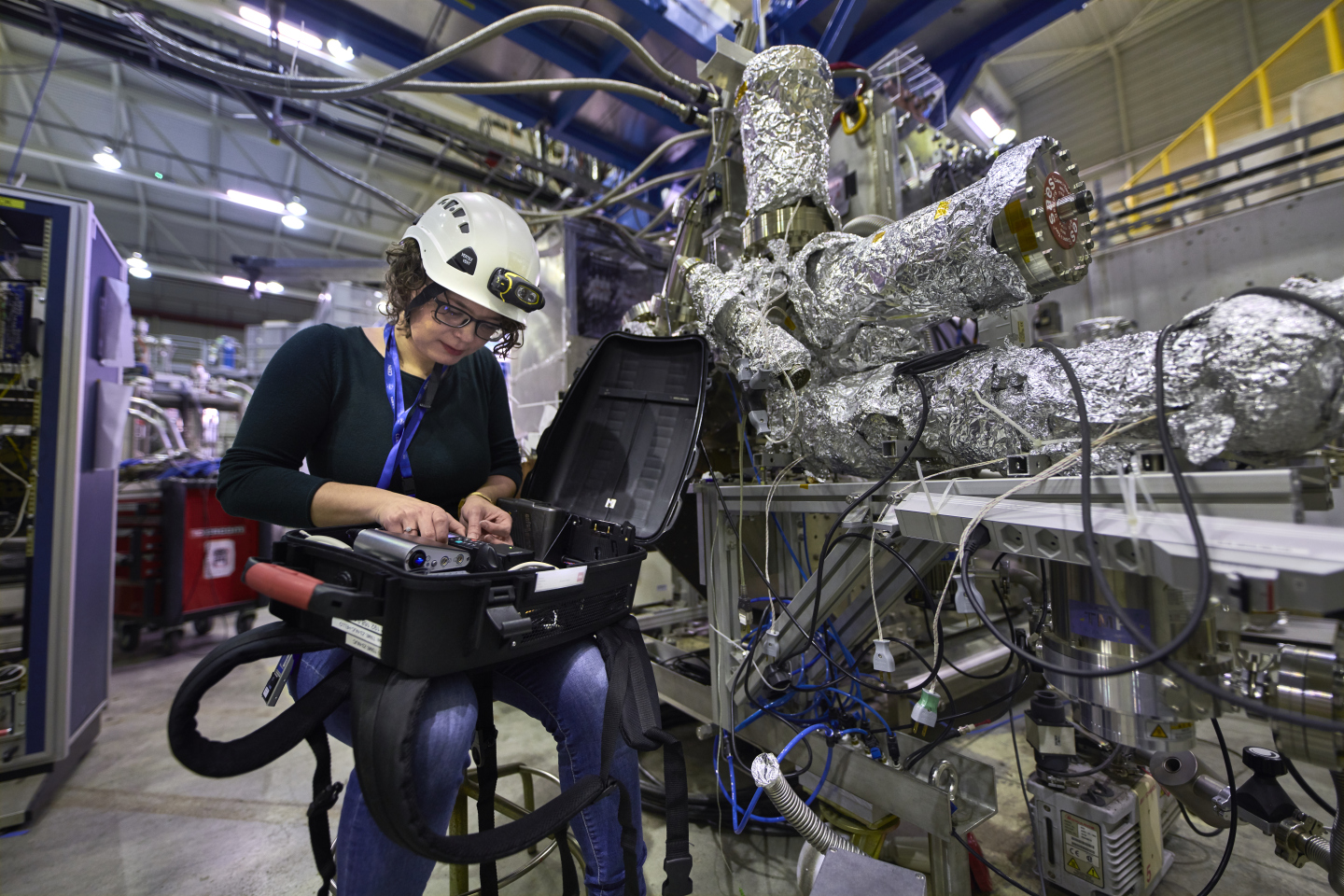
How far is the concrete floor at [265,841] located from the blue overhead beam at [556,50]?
2.15 meters

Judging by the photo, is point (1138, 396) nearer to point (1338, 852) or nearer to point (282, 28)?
point (1338, 852)

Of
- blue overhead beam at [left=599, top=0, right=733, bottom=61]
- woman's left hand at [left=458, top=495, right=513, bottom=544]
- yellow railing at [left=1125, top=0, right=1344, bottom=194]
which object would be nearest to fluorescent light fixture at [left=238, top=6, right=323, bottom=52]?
blue overhead beam at [left=599, top=0, right=733, bottom=61]

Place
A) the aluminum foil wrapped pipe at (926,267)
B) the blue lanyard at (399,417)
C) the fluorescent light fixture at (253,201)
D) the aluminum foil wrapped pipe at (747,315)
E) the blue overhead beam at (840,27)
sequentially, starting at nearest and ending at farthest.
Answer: the aluminum foil wrapped pipe at (926,267) → the blue lanyard at (399,417) → the aluminum foil wrapped pipe at (747,315) → the blue overhead beam at (840,27) → the fluorescent light fixture at (253,201)

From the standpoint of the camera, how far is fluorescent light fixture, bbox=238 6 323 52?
1.80 m

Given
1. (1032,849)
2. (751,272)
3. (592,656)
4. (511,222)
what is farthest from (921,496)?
(1032,849)

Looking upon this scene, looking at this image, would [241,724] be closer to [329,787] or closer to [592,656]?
[329,787]

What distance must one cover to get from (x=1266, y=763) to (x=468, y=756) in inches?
46.8

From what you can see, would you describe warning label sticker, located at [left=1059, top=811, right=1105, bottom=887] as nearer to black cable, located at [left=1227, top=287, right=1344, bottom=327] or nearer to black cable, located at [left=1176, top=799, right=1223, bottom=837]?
black cable, located at [left=1176, top=799, right=1223, bottom=837]

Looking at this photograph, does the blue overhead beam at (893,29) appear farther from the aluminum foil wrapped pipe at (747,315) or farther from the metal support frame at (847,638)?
the metal support frame at (847,638)

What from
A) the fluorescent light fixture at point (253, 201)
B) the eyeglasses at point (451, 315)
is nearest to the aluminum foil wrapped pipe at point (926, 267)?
the eyeglasses at point (451, 315)

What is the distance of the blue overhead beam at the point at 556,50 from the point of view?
5.85 feet

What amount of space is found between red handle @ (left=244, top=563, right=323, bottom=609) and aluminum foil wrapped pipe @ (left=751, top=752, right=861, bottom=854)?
0.74 m

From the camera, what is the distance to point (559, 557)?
3.29ft

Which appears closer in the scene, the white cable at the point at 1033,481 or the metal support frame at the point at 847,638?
the white cable at the point at 1033,481
